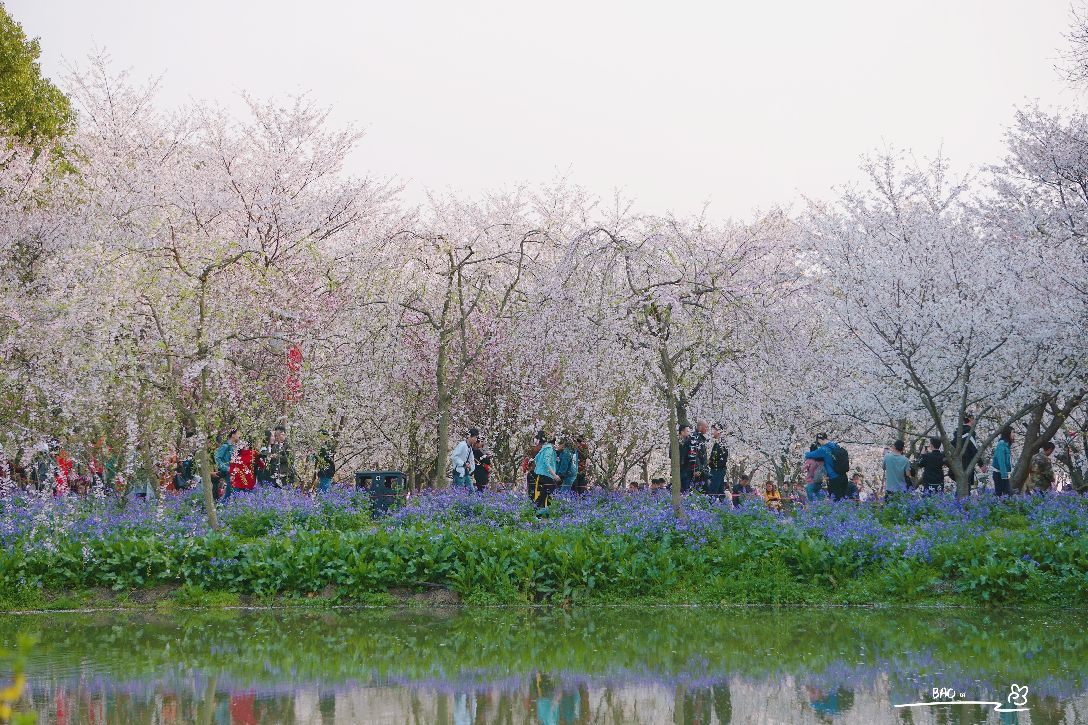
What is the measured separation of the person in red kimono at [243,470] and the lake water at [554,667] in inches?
332

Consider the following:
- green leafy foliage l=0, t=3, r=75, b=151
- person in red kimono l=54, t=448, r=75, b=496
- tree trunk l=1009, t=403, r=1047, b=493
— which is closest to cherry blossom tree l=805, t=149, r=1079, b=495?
tree trunk l=1009, t=403, r=1047, b=493

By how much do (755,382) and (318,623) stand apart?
9.97 meters

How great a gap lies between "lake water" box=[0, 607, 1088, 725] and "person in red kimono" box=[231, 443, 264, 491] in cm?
842

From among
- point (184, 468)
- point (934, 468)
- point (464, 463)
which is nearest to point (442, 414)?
point (464, 463)

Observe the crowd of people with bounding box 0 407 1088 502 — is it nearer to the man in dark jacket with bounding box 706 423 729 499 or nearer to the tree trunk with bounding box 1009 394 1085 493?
the man in dark jacket with bounding box 706 423 729 499

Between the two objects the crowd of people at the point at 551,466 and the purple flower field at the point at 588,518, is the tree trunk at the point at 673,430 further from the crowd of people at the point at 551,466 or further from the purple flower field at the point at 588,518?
the crowd of people at the point at 551,466

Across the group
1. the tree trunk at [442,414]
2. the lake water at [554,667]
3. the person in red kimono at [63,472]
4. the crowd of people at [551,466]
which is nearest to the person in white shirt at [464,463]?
the crowd of people at [551,466]

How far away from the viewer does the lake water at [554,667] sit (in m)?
7.31

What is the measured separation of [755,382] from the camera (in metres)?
19.5

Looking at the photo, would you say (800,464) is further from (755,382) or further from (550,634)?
(550,634)

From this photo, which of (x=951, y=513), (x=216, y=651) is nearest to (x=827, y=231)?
(x=951, y=513)

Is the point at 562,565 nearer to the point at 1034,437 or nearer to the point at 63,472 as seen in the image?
the point at 63,472

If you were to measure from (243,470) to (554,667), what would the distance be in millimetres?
13027

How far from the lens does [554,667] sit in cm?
890
